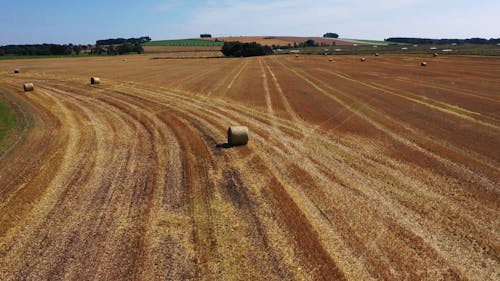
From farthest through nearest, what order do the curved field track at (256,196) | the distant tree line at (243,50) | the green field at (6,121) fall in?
1. the distant tree line at (243,50)
2. the green field at (6,121)
3. the curved field track at (256,196)

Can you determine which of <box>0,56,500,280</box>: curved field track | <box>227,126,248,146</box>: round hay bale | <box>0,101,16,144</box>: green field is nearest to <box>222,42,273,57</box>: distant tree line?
<box>0,101,16,144</box>: green field

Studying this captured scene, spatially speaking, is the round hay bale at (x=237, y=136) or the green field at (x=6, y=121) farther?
the green field at (x=6, y=121)

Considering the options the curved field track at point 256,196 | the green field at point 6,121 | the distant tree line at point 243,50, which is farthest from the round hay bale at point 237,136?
the distant tree line at point 243,50

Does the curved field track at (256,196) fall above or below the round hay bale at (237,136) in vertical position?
A: below

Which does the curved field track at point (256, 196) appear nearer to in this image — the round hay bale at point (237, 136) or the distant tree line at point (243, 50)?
the round hay bale at point (237, 136)

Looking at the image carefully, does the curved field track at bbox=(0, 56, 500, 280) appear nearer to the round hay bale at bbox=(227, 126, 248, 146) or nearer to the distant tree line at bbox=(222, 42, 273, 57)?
the round hay bale at bbox=(227, 126, 248, 146)

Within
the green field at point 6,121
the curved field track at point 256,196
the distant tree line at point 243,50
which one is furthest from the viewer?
the distant tree line at point 243,50

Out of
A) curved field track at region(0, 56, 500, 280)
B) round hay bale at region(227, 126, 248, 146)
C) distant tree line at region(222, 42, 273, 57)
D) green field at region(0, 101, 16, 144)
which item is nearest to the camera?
curved field track at region(0, 56, 500, 280)

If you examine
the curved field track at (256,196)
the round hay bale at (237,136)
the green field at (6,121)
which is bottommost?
the curved field track at (256,196)
